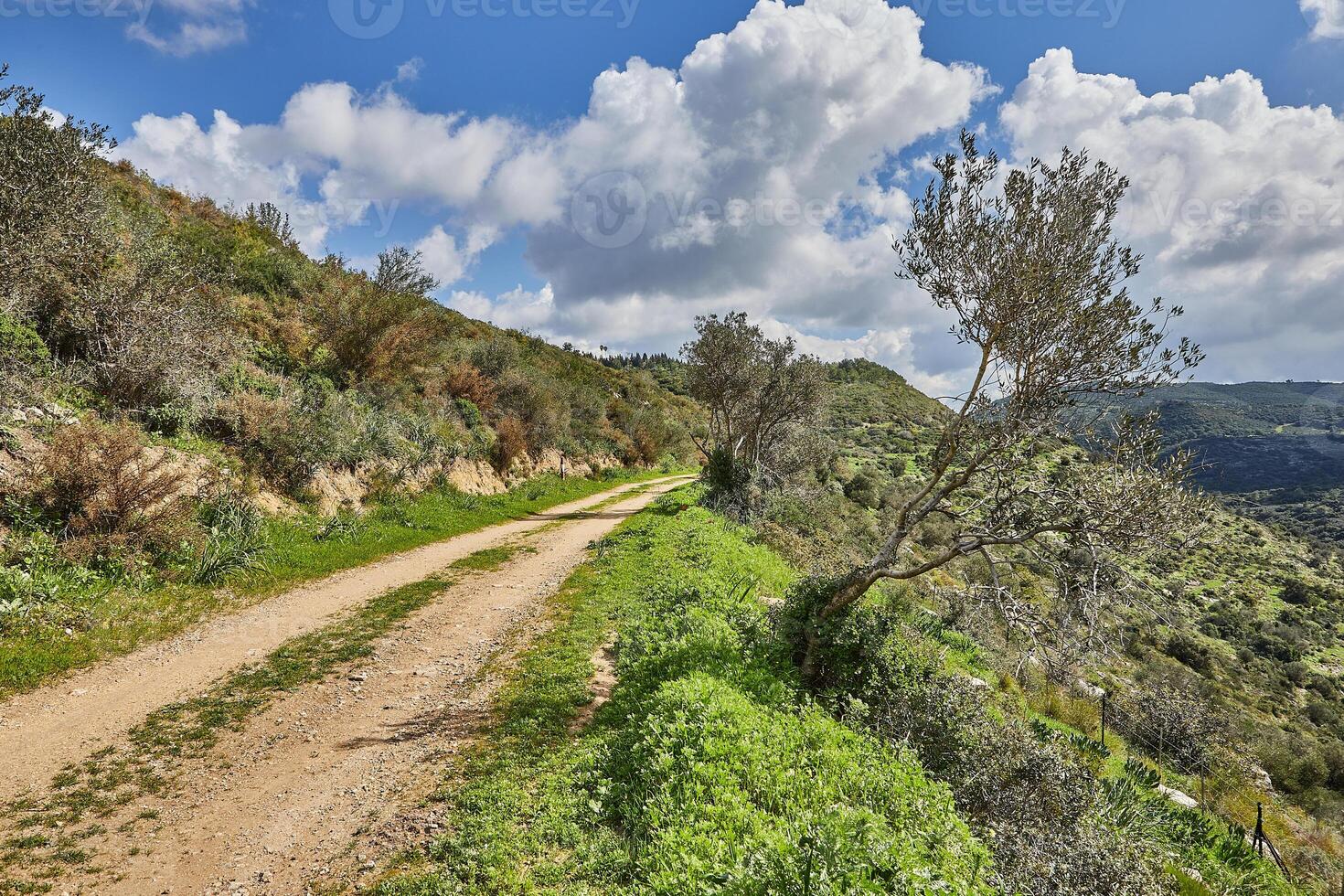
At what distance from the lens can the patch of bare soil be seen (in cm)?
472

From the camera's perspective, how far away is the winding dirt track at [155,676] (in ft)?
19.8

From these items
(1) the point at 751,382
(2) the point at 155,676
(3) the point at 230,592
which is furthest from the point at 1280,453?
(2) the point at 155,676

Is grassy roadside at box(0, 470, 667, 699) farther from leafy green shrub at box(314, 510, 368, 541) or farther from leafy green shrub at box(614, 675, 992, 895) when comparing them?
leafy green shrub at box(614, 675, 992, 895)

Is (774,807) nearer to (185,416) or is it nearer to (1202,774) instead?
(1202,774)

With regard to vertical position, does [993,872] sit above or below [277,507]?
below

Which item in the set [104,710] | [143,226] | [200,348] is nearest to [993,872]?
[104,710]

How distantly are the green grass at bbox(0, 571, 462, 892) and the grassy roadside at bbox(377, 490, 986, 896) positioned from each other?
9.55ft

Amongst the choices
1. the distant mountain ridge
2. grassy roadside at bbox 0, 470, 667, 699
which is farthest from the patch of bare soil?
the distant mountain ridge

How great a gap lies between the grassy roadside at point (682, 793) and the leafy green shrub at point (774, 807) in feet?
0.05

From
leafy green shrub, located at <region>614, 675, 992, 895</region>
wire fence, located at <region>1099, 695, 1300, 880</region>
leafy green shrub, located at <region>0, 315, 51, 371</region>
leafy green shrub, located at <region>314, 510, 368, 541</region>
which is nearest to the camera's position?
leafy green shrub, located at <region>614, 675, 992, 895</region>

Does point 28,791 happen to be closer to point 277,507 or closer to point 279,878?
point 279,878

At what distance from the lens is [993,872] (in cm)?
496

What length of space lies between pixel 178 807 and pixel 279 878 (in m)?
1.72

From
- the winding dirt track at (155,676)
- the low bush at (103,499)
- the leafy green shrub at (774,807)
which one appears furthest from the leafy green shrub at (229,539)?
the leafy green shrub at (774,807)
